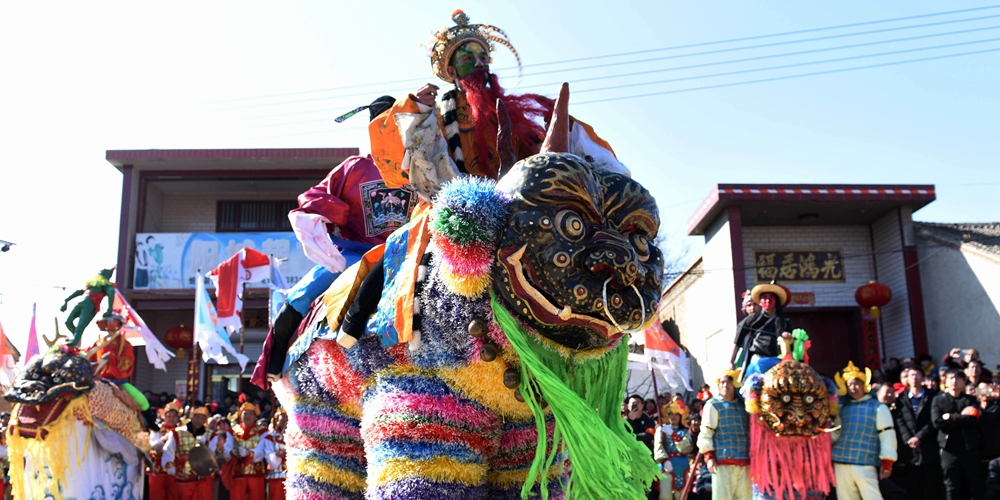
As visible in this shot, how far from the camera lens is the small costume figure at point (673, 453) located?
30.2 ft

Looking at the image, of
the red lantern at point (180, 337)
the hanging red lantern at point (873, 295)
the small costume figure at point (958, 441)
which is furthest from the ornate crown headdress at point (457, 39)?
the red lantern at point (180, 337)

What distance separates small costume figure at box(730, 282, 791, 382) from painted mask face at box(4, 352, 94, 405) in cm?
570

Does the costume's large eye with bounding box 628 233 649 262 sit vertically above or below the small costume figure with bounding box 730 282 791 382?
below

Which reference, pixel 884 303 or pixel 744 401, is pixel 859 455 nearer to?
pixel 744 401

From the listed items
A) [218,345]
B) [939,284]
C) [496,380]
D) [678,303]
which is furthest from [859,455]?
[678,303]

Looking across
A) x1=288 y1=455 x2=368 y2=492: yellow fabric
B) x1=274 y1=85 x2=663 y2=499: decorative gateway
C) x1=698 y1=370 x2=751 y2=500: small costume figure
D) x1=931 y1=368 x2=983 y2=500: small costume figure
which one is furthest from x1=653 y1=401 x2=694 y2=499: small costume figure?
x1=274 y1=85 x2=663 y2=499: decorative gateway

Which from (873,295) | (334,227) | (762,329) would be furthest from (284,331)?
(873,295)

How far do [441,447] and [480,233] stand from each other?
590 mm

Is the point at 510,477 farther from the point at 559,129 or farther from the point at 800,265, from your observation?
the point at 800,265

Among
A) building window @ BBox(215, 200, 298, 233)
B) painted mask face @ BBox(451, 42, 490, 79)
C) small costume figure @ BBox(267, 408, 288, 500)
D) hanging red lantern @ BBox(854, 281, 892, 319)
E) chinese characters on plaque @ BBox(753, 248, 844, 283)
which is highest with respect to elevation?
building window @ BBox(215, 200, 298, 233)

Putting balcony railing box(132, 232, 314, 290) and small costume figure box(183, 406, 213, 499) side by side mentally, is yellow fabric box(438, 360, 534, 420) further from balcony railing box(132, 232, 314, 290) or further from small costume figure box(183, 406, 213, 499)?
balcony railing box(132, 232, 314, 290)

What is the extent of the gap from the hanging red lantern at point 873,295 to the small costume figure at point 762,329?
269 inches

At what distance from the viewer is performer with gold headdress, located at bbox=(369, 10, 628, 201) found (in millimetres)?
2869

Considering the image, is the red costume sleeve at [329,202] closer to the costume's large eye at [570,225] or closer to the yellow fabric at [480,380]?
the yellow fabric at [480,380]
